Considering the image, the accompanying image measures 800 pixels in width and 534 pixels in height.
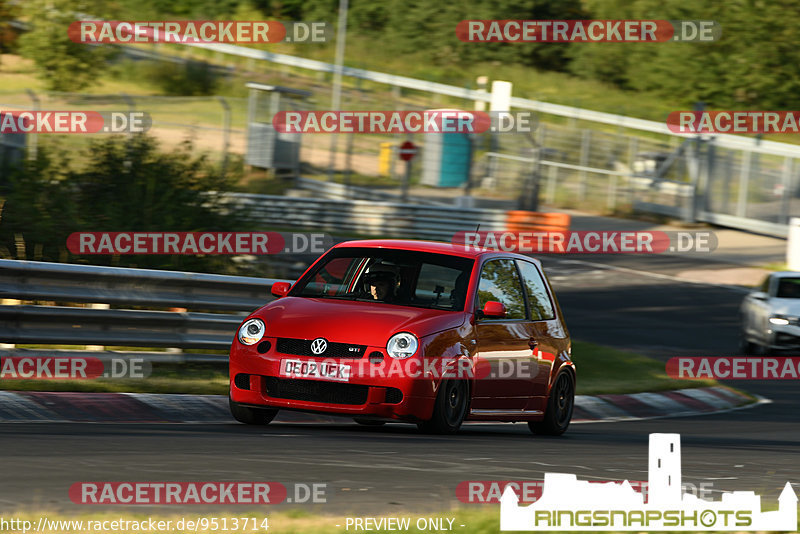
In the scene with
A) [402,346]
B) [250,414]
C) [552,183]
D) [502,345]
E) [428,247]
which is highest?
[428,247]

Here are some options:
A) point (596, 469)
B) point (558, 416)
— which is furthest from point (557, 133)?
point (596, 469)

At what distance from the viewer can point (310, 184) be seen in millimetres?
37250

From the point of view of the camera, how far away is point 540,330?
11.4 metres

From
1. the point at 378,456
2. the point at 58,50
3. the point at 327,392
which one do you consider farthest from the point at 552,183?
the point at 378,456

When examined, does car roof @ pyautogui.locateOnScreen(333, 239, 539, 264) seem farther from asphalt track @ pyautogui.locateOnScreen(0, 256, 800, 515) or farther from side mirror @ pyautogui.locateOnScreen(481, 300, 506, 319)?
asphalt track @ pyautogui.locateOnScreen(0, 256, 800, 515)

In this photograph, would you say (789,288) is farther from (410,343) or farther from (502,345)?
(410,343)

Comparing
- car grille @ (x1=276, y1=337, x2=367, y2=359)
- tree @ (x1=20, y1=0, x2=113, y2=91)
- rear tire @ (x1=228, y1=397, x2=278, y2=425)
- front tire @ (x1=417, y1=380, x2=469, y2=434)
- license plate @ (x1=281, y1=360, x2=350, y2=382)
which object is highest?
tree @ (x1=20, y1=0, x2=113, y2=91)

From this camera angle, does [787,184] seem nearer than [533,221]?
No

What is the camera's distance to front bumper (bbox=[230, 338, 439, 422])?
9.50 meters

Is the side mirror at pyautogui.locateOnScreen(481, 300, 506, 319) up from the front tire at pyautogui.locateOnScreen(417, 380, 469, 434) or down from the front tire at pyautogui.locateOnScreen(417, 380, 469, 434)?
up

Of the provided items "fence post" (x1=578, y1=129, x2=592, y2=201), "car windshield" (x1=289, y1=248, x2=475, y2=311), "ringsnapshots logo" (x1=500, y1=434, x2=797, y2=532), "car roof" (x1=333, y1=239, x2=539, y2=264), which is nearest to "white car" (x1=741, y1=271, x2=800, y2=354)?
"car roof" (x1=333, y1=239, x2=539, y2=264)

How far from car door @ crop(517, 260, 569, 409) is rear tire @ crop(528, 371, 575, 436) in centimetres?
19

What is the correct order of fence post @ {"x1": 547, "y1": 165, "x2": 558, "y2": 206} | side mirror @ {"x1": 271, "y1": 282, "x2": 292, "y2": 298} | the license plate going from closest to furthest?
the license plate → side mirror @ {"x1": 271, "y1": 282, "x2": 292, "y2": 298} → fence post @ {"x1": 547, "y1": 165, "x2": 558, "y2": 206}

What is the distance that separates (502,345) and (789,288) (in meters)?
11.2
